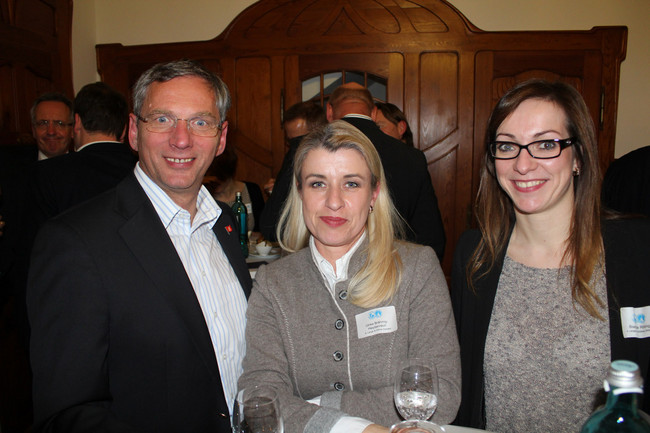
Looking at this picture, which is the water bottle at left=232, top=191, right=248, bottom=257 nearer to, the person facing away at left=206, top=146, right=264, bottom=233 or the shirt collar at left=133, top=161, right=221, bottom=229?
the person facing away at left=206, top=146, right=264, bottom=233

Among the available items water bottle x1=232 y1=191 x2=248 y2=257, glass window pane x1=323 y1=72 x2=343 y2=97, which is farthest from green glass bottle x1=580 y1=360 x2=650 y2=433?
glass window pane x1=323 y1=72 x2=343 y2=97

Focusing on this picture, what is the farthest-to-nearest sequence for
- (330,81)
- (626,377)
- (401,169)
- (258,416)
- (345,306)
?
(330,81) < (401,169) < (345,306) < (258,416) < (626,377)

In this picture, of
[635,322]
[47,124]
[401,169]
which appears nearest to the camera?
[635,322]

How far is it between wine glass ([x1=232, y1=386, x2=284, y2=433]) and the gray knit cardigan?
42cm

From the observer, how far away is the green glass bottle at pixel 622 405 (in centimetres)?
75

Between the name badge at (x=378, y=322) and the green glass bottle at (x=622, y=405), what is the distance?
82cm

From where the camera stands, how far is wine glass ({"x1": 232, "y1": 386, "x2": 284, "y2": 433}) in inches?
43.1

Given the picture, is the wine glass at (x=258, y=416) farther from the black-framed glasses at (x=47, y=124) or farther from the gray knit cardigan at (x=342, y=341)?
the black-framed glasses at (x=47, y=124)

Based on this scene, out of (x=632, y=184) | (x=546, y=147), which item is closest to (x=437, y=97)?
(x=632, y=184)

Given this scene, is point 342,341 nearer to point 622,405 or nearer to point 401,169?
point 622,405

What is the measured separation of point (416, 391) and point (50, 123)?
3.92 metres

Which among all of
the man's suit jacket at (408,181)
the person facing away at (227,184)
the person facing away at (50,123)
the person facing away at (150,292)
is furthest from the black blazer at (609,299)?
the person facing away at (50,123)

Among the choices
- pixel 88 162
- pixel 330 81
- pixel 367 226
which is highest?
pixel 330 81

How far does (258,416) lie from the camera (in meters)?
1.09
